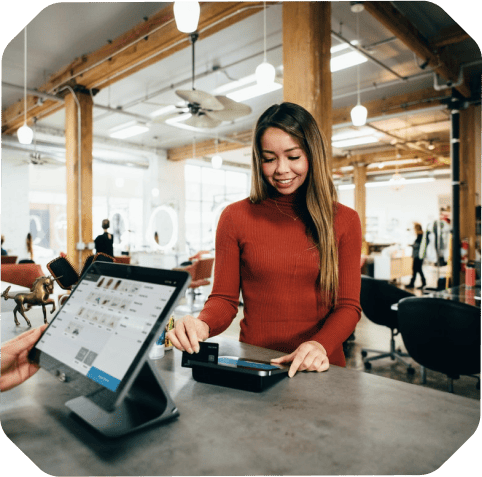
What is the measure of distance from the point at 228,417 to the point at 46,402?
0.40m

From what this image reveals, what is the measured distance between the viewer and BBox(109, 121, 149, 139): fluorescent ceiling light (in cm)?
932

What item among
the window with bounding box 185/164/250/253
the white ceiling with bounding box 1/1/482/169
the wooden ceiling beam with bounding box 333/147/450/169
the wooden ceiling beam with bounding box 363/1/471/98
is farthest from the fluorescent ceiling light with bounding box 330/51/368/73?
the window with bounding box 185/164/250/253

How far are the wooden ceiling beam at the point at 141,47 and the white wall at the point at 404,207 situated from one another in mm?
12189

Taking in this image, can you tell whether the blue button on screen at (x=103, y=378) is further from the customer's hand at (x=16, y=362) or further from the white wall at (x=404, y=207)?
the white wall at (x=404, y=207)

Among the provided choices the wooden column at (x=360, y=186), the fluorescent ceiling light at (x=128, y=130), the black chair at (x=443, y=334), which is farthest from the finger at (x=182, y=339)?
the wooden column at (x=360, y=186)

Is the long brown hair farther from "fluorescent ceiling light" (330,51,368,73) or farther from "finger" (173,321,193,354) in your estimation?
"fluorescent ceiling light" (330,51,368,73)

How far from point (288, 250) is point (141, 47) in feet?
15.2

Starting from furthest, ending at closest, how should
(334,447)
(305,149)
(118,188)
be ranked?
(118,188) < (305,149) < (334,447)

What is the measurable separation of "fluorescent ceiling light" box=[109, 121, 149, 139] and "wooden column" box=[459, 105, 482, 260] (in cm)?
659

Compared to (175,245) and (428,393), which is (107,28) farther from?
(175,245)

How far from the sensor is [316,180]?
131 centimetres

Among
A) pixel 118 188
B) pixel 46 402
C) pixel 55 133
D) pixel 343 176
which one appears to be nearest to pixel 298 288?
pixel 46 402

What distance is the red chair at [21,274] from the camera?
2518mm

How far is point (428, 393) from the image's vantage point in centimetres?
89
